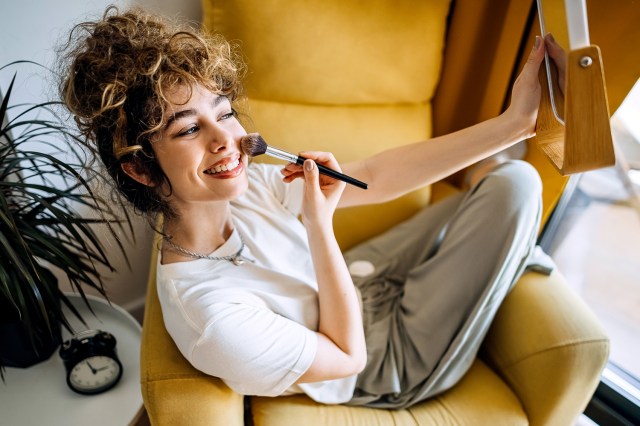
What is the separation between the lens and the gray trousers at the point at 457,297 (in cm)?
98

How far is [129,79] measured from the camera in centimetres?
71

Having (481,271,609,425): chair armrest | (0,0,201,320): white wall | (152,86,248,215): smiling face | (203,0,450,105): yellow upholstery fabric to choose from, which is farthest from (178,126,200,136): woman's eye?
(481,271,609,425): chair armrest

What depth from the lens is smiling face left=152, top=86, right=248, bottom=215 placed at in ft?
2.41

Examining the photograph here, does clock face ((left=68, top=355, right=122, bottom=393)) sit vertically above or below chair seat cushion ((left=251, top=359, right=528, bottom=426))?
below

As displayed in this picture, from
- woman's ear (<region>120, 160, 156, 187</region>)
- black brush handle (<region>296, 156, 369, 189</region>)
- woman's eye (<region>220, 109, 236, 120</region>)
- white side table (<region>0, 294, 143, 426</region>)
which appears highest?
woman's eye (<region>220, 109, 236, 120</region>)

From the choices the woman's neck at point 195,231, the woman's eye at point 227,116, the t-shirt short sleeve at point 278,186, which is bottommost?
the woman's neck at point 195,231

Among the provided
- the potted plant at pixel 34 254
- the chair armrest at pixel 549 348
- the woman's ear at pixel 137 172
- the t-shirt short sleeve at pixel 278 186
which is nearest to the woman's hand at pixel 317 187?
the t-shirt short sleeve at pixel 278 186

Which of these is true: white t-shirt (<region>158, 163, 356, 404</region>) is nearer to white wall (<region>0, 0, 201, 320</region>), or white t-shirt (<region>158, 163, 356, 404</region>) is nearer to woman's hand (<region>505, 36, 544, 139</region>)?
white wall (<region>0, 0, 201, 320</region>)

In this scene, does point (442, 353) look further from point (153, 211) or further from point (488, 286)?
point (153, 211)

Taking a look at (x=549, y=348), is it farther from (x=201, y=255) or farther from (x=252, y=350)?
(x=201, y=255)

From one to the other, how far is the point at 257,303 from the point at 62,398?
1.80ft

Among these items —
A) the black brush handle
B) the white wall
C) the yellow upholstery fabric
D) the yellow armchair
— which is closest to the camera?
the black brush handle

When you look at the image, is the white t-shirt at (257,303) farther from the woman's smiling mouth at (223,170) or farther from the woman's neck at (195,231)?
the woman's smiling mouth at (223,170)

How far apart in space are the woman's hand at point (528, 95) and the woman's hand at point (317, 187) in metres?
0.34
